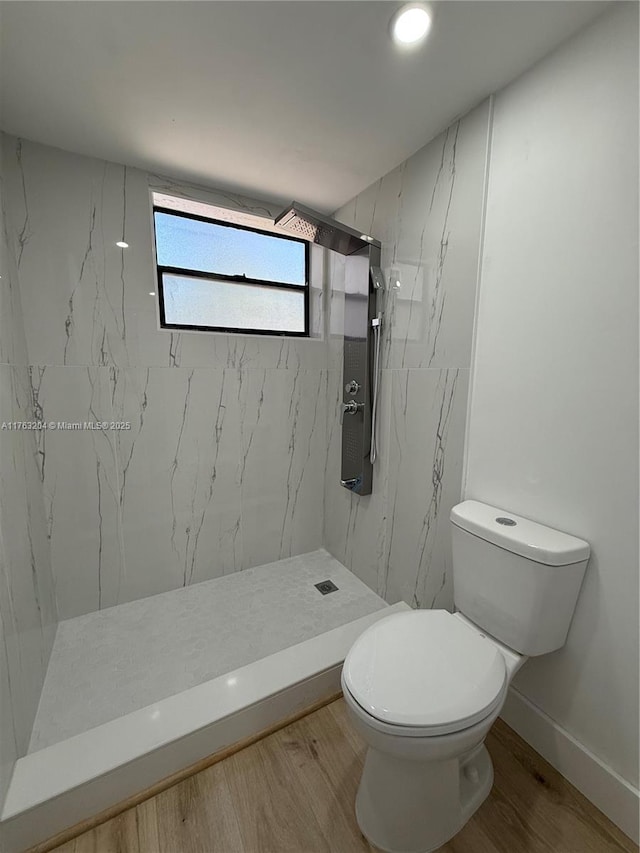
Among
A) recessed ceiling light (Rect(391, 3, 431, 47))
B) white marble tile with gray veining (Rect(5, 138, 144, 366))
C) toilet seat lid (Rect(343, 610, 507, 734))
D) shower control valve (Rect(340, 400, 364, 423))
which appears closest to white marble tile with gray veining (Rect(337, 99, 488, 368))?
shower control valve (Rect(340, 400, 364, 423))

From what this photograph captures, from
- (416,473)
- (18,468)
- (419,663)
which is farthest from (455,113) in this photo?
(18,468)

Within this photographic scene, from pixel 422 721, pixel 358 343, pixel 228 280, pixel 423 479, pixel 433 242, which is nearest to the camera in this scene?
pixel 422 721

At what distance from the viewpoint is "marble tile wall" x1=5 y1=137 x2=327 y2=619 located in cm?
155

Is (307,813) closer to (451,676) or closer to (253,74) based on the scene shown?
(451,676)

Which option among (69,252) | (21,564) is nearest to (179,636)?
(21,564)

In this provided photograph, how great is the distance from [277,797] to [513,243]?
1.89 metres

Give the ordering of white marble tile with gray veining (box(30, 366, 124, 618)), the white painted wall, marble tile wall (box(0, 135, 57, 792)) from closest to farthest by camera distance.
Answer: the white painted wall, marble tile wall (box(0, 135, 57, 792)), white marble tile with gray veining (box(30, 366, 124, 618))

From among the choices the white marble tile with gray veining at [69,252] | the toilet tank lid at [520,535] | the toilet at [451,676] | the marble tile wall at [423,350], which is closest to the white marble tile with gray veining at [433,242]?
the marble tile wall at [423,350]

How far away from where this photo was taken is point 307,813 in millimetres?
1033

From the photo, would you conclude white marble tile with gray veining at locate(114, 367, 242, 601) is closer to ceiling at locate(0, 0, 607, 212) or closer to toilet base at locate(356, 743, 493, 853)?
ceiling at locate(0, 0, 607, 212)

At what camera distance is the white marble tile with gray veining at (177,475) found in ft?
5.85

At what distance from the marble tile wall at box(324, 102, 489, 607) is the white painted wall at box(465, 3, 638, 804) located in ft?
0.37

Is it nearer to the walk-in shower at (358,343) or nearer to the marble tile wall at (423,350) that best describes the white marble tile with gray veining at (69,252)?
the walk-in shower at (358,343)

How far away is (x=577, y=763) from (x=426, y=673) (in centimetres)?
66
